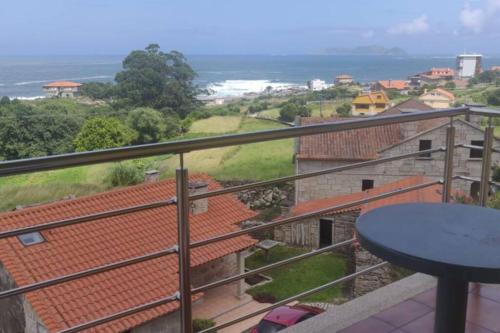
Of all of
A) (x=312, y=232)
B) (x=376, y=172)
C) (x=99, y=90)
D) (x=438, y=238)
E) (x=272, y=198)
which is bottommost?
(x=272, y=198)

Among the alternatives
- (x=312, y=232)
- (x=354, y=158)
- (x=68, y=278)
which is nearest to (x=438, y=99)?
(x=354, y=158)

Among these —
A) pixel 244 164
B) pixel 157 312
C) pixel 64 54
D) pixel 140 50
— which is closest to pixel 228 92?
pixel 140 50

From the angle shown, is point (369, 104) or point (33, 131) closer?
point (33, 131)

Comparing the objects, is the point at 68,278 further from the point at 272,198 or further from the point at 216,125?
the point at 216,125

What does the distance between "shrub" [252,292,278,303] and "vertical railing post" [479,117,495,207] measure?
36.3ft

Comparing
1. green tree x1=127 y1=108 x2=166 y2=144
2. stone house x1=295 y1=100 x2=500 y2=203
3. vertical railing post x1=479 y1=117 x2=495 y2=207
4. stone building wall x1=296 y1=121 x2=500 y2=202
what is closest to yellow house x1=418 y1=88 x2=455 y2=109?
stone house x1=295 y1=100 x2=500 y2=203

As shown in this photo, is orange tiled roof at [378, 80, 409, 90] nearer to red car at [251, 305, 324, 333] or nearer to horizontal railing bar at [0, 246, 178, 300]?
red car at [251, 305, 324, 333]

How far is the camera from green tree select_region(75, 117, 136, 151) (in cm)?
3141

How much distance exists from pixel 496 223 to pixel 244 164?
25.9 metres

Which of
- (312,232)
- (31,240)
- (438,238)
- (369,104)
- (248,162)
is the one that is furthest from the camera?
(369,104)

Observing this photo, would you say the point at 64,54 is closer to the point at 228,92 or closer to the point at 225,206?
the point at 228,92

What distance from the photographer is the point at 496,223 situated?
5.11 ft

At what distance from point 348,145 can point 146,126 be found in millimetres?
16964

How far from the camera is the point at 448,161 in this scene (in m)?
2.48
